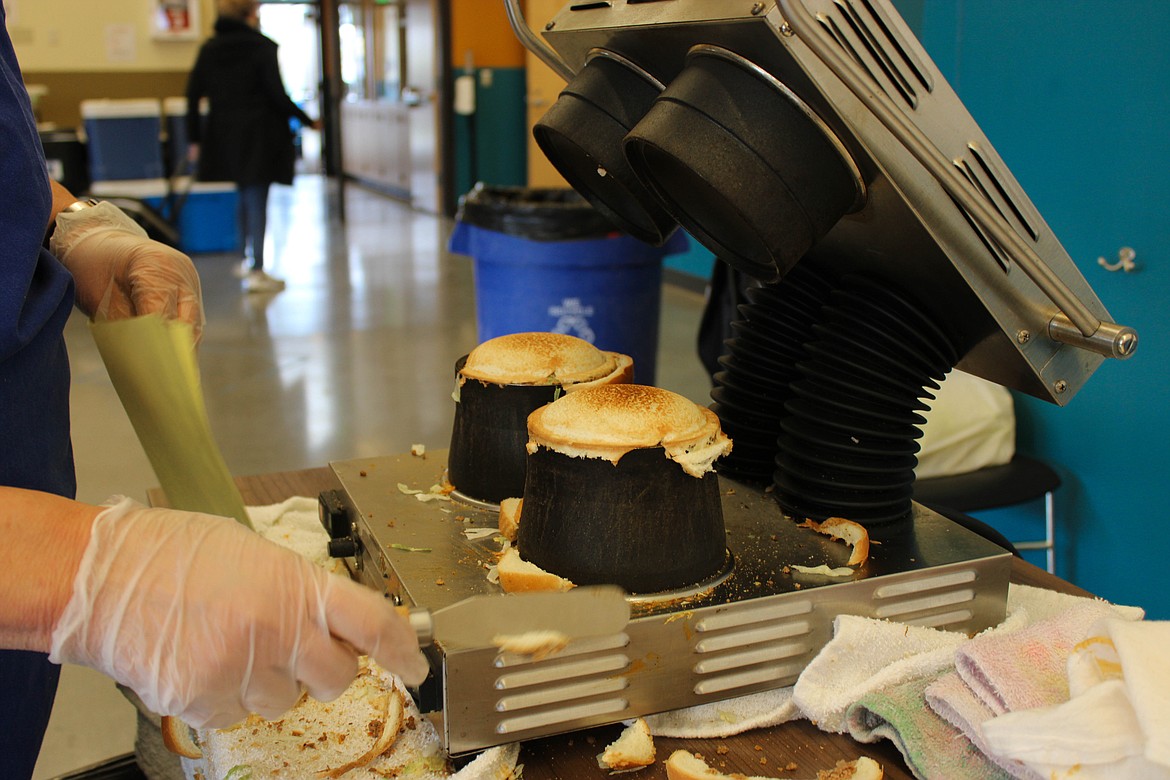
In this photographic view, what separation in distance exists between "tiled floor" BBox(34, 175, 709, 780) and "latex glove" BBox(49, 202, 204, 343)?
114 cm

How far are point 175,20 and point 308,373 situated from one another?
13.5 feet

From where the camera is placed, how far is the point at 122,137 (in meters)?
6.47

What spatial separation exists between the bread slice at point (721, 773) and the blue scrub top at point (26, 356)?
0.52m

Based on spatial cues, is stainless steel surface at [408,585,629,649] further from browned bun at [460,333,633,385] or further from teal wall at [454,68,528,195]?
teal wall at [454,68,528,195]

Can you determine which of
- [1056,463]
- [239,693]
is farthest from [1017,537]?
[239,693]

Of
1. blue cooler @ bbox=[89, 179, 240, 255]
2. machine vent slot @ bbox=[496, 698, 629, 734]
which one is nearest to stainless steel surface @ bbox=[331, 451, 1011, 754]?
machine vent slot @ bbox=[496, 698, 629, 734]

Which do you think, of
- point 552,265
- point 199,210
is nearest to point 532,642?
point 552,265

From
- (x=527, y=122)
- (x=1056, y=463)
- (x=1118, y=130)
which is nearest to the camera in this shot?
(x=1118, y=130)

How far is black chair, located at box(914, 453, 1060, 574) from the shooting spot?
1765 millimetres

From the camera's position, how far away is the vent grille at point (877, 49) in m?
0.72

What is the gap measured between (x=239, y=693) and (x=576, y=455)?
0.30 metres

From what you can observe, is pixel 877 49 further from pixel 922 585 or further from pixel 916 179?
pixel 922 585

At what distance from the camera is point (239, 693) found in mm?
643

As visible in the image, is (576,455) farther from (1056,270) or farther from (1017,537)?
(1017,537)
